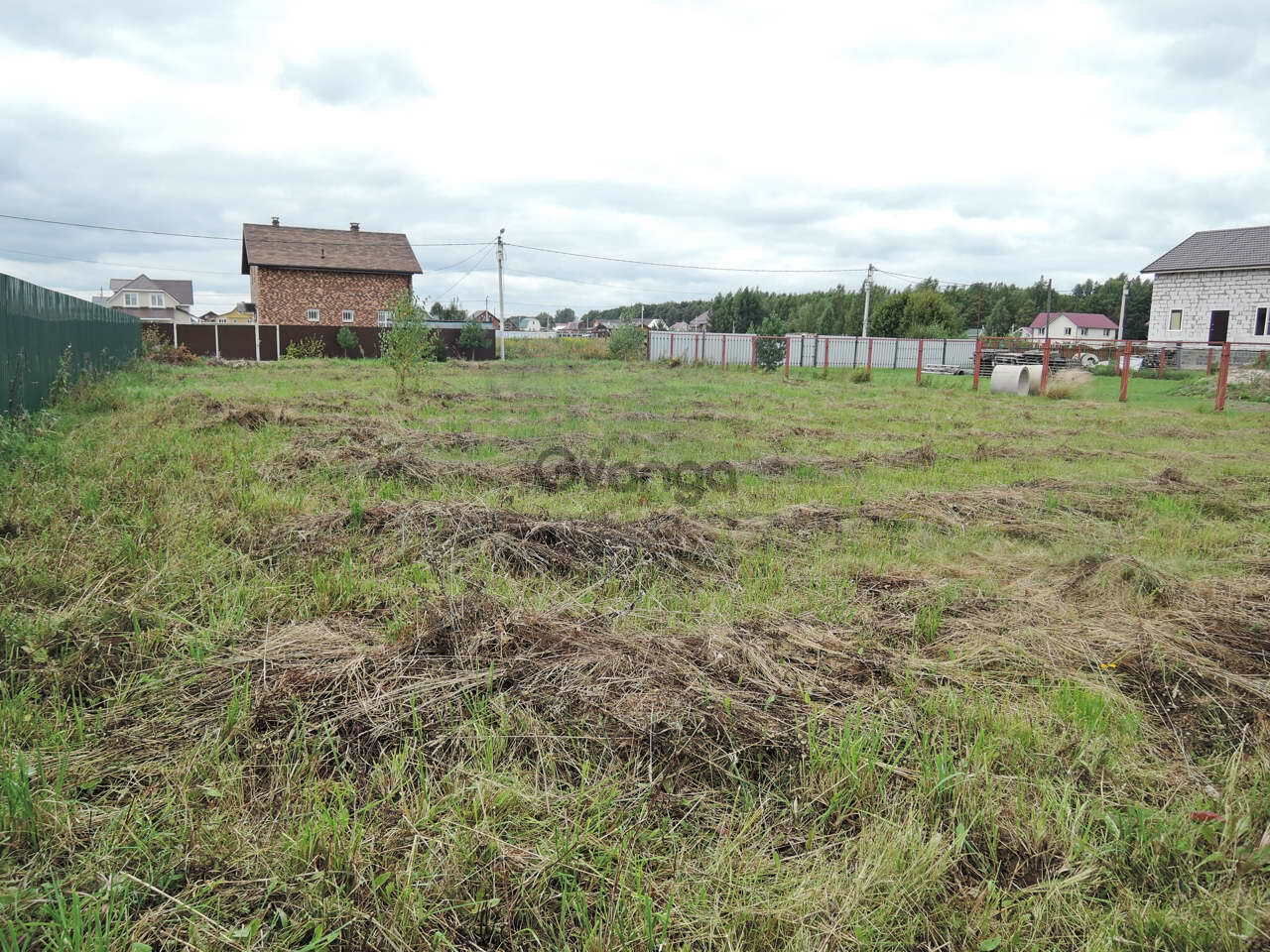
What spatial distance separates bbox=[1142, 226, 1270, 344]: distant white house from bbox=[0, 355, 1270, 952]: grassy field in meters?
39.9

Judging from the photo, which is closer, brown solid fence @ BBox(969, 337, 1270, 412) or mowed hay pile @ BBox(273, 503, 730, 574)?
mowed hay pile @ BBox(273, 503, 730, 574)

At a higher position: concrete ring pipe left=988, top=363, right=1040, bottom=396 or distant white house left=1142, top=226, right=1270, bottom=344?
distant white house left=1142, top=226, right=1270, bottom=344

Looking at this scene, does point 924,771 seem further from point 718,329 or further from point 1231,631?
point 718,329

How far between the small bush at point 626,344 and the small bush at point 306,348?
13956 millimetres

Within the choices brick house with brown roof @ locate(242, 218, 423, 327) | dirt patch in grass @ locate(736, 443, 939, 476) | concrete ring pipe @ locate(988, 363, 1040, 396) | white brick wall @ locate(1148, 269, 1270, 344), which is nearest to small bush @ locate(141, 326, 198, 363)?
brick house with brown roof @ locate(242, 218, 423, 327)

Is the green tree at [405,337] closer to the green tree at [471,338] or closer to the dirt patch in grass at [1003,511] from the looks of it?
the dirt patch in grass at [1003,511]

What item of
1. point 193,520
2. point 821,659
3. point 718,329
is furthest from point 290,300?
point 718,329

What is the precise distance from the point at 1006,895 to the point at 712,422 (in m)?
10.0

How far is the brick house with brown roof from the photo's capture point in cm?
3934

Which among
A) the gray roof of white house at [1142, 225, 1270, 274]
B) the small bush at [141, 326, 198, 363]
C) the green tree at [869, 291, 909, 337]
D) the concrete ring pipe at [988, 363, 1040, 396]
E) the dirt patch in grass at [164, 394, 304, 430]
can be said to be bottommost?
the dirt patch in grass at [164, 394, 304, 430]

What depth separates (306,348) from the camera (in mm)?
32219

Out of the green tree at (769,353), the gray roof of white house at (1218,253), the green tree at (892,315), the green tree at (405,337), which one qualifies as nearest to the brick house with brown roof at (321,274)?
the green tree at (769,353)

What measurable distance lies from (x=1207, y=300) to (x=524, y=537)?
45351 millimetres

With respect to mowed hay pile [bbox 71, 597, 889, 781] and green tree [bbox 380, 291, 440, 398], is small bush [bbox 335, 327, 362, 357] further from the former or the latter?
mowed hay pile [bbox 71, 597, 889, 781]
